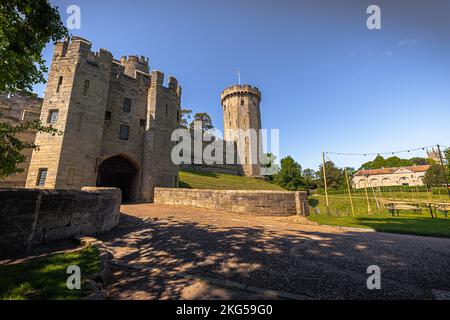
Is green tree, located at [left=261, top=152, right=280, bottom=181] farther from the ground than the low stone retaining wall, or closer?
farther from the ground

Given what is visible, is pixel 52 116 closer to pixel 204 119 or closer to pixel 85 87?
pixel 85 87

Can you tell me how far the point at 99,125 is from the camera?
583 inches

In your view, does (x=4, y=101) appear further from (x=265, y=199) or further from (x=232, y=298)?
(x=232, y=298)

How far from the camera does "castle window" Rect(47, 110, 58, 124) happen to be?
13.5 m

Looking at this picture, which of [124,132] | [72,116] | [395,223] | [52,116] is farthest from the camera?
[124,132]

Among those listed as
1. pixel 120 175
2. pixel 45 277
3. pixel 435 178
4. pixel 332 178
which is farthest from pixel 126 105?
pixel 435 178

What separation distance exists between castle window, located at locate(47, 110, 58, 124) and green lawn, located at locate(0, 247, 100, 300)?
1366 centimetres

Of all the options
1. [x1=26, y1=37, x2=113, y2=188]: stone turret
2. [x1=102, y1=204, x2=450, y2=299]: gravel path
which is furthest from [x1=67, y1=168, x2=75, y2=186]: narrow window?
[x1=102, y1=204, x2=450, y2=299]: gravel path

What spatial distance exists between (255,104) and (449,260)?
4886cm

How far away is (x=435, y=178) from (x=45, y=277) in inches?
2486

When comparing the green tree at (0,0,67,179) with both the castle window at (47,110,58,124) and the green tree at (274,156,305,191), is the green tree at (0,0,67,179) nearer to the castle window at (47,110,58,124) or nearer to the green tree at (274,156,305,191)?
the castle window at (47,110,58,124)

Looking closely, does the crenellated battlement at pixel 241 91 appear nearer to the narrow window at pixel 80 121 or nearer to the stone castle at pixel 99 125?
the stone castle at pixel 99 125

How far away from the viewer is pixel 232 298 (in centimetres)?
268

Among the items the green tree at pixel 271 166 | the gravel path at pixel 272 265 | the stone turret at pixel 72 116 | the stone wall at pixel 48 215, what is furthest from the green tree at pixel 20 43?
the green tree at pixel 271 166
